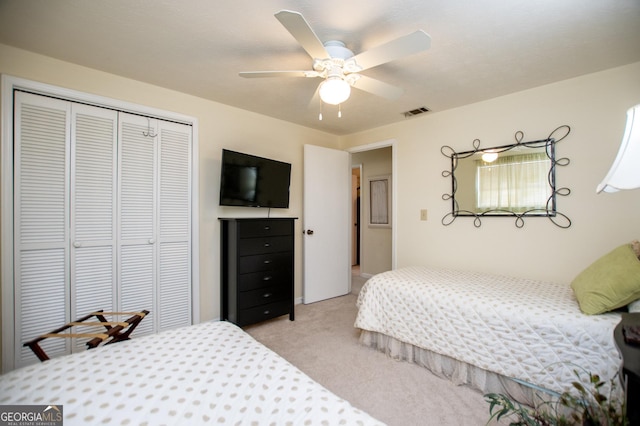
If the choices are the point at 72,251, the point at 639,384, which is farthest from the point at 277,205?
the point at 639,384

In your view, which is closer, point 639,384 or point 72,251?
point 639,384

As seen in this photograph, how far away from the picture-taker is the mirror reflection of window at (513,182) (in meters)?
2.55

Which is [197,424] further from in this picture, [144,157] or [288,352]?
[144,157]

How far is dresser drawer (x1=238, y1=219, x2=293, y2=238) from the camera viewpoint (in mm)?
2791

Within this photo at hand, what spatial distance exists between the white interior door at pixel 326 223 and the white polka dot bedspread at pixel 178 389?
8.16ft

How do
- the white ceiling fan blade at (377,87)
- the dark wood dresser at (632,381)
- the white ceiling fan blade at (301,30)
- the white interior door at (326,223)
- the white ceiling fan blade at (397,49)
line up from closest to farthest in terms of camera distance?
the dark wood dresser at (632,381), the white ceiling fan blade at (301,30), the white ceiling fan blade at (397,49), the white ceiling fan blade at (377,87), the white interior door at (326,223)

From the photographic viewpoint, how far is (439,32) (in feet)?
5.81

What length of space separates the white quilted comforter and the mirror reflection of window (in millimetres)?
725

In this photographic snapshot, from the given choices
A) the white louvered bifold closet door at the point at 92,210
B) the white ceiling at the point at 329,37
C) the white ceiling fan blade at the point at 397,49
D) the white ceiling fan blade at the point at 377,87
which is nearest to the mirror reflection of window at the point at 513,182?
the white ceiling at the point at 329,37

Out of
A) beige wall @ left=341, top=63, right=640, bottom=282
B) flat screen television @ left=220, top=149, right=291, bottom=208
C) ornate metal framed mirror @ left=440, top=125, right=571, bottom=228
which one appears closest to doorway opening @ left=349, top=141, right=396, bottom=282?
beige wall @ left=341, top=63, right=640, bottom=282

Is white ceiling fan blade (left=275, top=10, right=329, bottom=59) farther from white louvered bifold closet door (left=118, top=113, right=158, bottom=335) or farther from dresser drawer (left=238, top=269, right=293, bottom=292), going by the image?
dresser drawer (left=238, top=269, right=293, bottom=292)

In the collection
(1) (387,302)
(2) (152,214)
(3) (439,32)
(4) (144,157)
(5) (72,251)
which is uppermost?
(3) (439,32)

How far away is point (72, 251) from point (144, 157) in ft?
3.14

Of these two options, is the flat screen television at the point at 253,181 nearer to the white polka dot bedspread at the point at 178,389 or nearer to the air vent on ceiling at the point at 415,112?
the air vent on ceiling at the point at 415,112
